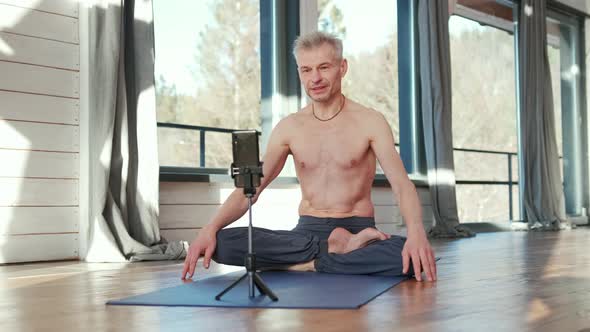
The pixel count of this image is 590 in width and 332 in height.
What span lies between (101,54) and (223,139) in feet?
7.13

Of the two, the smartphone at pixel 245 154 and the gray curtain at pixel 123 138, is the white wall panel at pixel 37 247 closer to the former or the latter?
the gray curtain at pixel 123 138

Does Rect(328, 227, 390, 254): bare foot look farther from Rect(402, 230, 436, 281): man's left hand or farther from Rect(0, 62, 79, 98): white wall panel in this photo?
Rect(0, 62, 79, 98): white wall panel

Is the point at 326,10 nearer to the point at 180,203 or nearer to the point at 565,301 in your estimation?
the point at 180,203

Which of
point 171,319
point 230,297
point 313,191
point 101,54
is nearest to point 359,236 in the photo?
point 313,191

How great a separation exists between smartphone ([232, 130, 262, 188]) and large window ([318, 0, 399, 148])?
3821 mm

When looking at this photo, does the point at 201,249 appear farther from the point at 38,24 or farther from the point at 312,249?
the point at 38,24

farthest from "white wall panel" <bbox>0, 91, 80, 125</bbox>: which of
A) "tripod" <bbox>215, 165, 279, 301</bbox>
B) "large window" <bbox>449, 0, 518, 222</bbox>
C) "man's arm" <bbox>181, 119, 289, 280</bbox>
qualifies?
"large window" <bbox>449, 0, 518, 222</bbox>

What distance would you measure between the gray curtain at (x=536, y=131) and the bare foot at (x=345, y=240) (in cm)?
486

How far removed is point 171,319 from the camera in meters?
1.61

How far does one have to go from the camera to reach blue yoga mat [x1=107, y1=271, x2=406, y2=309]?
182cm

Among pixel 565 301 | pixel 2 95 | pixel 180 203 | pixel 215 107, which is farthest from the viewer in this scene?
pixel 215 107

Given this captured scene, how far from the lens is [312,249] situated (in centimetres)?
266

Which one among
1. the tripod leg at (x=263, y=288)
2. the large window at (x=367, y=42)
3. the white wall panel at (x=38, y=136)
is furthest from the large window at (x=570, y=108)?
the tripod leg at (x=263, y=288)

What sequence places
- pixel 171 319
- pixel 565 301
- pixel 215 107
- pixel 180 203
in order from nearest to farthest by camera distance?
pixel 171 319, pixel 565 301, pixel 180 203, pixel 215 107
